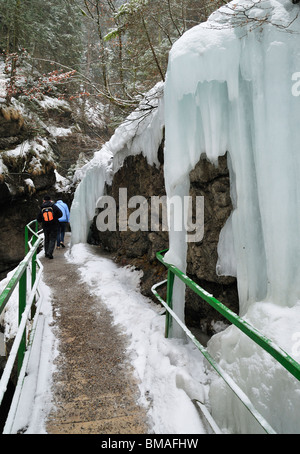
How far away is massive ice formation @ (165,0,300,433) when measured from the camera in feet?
7.48

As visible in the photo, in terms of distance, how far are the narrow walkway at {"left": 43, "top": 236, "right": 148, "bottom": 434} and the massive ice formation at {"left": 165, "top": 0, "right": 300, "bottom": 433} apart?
2.68ft

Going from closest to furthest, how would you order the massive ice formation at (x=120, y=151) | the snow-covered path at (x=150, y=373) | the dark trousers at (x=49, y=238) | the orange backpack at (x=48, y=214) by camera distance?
the snow-covered path at (x=150, y=373) < the massive ice formation at (x=120, y=151) < the orange backpack at (x=48, y=214) < the dark trousers at (x=49, y=238)

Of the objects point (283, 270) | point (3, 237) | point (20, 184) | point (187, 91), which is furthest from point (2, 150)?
point (283, 270)

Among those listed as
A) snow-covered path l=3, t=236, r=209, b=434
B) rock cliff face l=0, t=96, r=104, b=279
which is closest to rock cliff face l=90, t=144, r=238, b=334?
snow-covered path l=3, t=236, r=209, b=434

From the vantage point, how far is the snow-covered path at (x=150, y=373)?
209 centimetres

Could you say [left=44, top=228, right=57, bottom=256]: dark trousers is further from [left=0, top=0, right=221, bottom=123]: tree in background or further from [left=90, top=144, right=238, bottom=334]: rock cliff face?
[left=0, top=0, right=221, bottom=123]: tree in background

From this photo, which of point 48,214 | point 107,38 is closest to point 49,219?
point 48,214

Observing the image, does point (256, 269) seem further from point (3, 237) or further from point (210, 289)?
point (3, 237)

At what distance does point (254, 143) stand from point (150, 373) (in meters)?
2.70

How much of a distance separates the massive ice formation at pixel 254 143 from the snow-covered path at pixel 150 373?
0.27m

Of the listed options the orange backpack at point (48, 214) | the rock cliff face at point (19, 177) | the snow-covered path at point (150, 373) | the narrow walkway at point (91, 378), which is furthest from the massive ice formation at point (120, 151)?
the narrow walkway at point (91, 378)

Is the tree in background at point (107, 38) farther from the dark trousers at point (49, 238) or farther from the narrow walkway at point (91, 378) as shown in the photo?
the narrow walkway at point (91, 378)

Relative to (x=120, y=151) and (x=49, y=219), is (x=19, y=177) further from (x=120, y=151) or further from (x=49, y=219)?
(x=120, y=151)

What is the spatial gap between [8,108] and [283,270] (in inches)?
536
